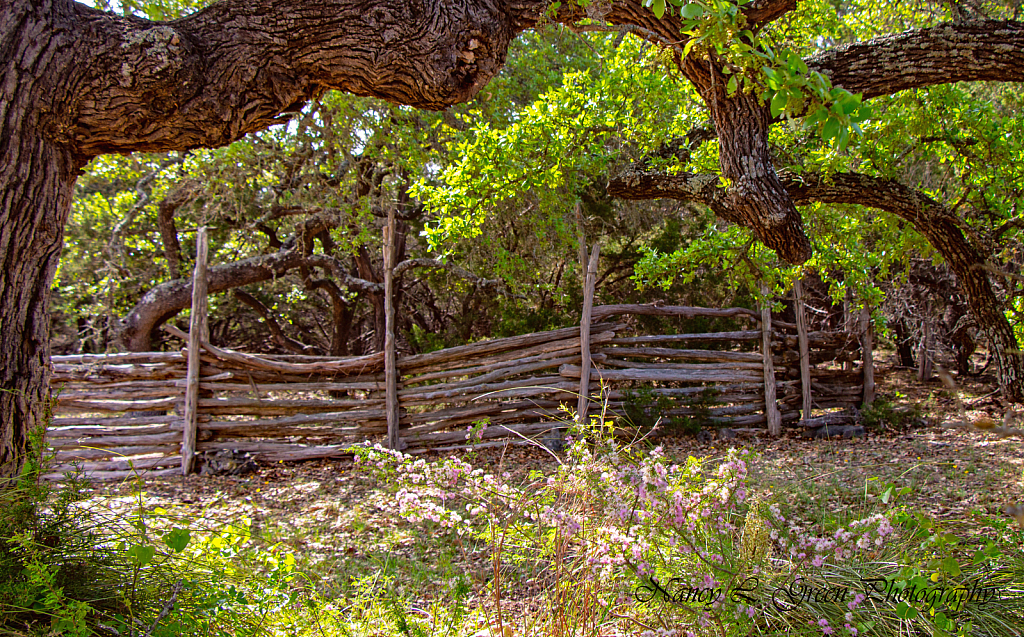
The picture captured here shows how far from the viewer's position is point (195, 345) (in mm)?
6223

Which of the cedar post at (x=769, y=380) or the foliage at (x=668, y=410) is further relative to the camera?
the cedar post at (x=769, y=380)

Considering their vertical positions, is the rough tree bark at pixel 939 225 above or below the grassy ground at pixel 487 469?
above

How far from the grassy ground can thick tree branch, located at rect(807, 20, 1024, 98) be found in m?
2.02

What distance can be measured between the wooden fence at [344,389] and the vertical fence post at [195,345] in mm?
20

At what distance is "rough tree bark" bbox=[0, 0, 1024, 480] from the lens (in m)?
2.07

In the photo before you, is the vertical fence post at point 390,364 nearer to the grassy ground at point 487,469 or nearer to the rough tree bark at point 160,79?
the grassy ground at point 487,469

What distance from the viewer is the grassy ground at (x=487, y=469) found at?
2678mm

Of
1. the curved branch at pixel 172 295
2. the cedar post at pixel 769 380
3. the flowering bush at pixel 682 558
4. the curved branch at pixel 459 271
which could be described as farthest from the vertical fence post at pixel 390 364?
the flowering bush at pixel 682 558

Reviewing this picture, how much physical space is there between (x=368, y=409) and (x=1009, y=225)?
5.69 metres

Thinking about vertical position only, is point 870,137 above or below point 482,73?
above

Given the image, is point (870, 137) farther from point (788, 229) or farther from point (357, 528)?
point (357, 528)

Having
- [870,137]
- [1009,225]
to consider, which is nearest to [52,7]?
[870,137]

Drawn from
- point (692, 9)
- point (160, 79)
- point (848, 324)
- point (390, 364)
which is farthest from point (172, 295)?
point (848, 324)

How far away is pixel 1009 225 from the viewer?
187 inches
